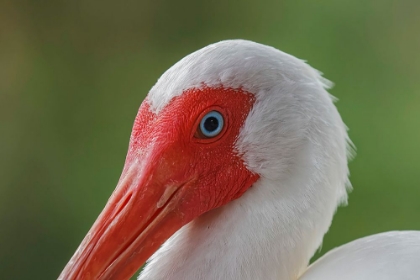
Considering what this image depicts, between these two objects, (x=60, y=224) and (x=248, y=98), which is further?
(x=60, y=224)

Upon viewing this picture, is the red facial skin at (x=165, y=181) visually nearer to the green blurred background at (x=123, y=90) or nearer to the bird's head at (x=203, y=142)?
the bird's head at (x=203, y=142)

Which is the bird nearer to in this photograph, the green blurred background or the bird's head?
the bird's head

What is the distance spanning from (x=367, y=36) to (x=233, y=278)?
2622mm

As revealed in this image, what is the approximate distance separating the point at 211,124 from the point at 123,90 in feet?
8.25

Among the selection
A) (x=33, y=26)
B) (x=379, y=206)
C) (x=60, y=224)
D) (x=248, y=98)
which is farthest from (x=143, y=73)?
(x=248, y=98)

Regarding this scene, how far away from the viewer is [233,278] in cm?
122

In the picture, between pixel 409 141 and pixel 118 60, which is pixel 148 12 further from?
pixel 409 141

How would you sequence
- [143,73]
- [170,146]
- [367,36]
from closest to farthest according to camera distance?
[170,146] → [367,36] → [143,73]

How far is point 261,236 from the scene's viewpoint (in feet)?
4.06

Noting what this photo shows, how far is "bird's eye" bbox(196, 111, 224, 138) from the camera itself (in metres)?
1.24

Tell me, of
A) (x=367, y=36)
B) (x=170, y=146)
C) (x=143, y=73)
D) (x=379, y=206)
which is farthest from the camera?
(x=143, y=73)

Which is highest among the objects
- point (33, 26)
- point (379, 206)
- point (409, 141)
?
point (33, 26)

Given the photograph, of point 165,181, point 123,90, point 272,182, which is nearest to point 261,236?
point 272,182

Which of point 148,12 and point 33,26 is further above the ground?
point 33,26
